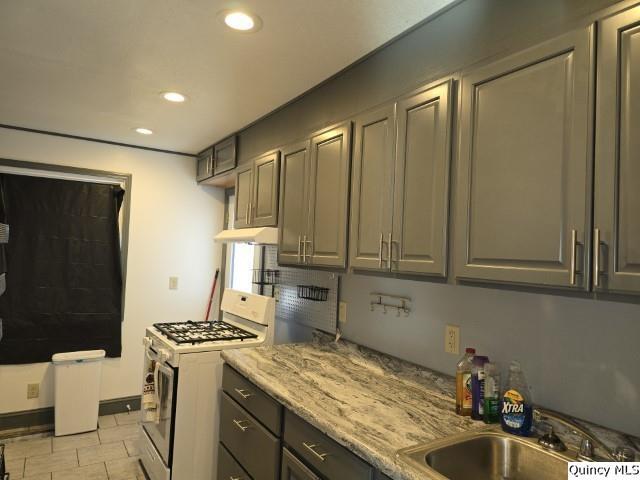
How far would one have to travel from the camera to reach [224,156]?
11.7 ft

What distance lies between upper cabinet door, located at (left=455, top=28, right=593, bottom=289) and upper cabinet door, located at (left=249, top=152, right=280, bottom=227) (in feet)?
4.63

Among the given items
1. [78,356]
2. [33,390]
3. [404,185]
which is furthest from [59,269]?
[404,185]

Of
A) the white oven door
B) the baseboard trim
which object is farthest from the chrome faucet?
the baseboard trim

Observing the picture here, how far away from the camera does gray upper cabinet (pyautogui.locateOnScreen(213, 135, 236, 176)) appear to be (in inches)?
133

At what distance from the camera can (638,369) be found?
1.26 m

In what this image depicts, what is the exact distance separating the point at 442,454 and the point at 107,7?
6.70 ft

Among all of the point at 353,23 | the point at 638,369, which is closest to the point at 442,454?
the point at 638,369

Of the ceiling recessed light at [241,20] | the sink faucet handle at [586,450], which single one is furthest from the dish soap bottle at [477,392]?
the ceiling recessed light at [241,20]

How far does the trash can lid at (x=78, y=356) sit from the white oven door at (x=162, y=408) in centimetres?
96

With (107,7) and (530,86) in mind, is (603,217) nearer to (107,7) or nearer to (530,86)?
(530,86)

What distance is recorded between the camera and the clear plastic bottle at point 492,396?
4.82 feet

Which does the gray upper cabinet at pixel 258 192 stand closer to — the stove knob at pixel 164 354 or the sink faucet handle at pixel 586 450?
the stove knob at pixel 164 354

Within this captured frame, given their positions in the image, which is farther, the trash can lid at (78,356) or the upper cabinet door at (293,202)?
the trash can lid at (78,356)

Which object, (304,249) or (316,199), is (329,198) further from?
(304,249)
